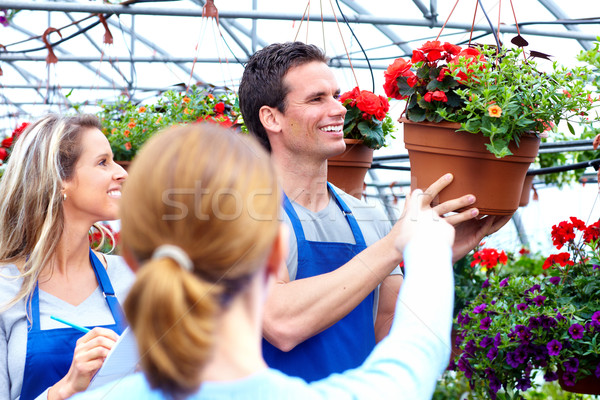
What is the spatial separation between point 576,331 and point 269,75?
1.11m

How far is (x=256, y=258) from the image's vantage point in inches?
26.3

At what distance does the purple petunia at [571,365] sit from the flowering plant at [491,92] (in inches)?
28.2

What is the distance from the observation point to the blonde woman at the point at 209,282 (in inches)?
25.0

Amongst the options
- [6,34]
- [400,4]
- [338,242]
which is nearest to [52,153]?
[338,242]

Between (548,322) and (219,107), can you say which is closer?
(548,322)

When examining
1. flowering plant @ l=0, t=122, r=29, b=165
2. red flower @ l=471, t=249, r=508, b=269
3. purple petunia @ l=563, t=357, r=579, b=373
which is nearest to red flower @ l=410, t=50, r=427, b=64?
purple petunia @ l=563, t=357, r=579, b=373

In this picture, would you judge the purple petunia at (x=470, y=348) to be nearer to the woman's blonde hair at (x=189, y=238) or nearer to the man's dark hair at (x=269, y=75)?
the man's dark hair at (x=269, y=75)

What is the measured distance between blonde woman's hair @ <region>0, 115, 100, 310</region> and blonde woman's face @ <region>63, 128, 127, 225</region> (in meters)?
0.02

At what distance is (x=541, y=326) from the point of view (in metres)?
1.80

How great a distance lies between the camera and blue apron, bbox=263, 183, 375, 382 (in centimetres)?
137

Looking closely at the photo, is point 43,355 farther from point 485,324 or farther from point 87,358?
point 485,324

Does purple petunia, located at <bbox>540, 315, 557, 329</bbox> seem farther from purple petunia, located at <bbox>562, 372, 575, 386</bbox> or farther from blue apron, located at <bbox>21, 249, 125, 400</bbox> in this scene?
blue apron, located at <bbox>21, 249, 125, 400</bbox>

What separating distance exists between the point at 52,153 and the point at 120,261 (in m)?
0.37

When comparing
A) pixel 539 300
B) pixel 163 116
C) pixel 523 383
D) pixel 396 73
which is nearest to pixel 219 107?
pixel 163 116
